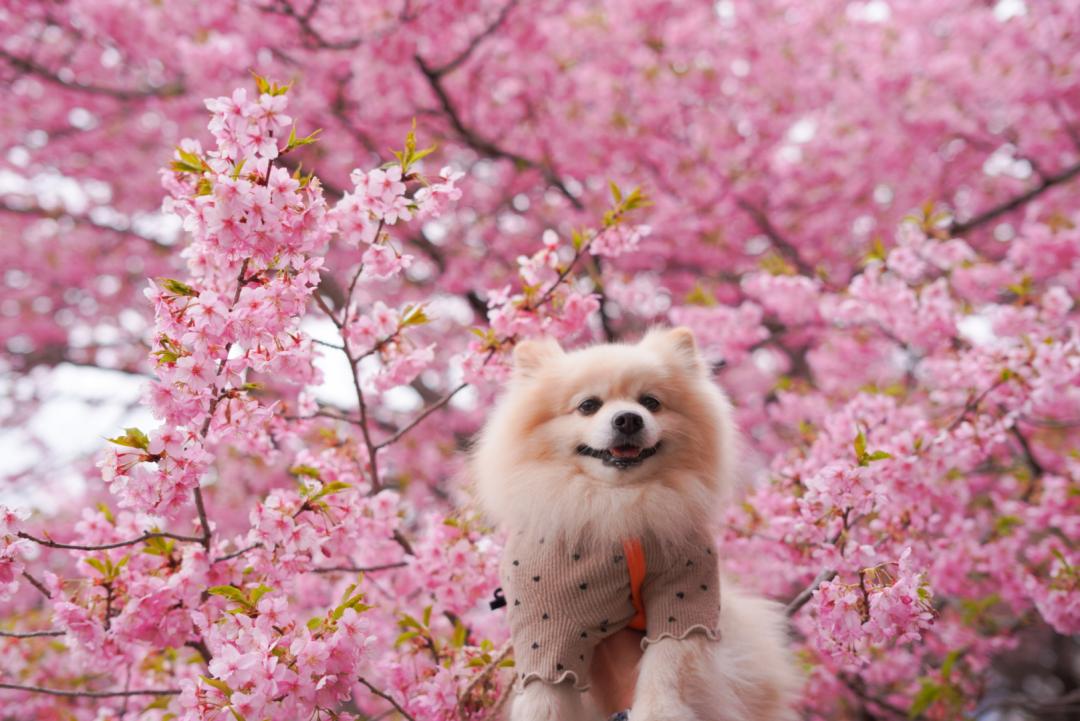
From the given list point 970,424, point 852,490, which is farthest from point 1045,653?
point 852,490

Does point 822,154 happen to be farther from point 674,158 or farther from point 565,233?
point 565,233

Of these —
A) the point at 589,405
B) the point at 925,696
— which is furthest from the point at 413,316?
the point at 925,696

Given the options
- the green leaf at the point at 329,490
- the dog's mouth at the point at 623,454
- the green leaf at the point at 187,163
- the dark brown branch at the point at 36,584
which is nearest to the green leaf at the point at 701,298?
the dog's mouth at the point at 623,454

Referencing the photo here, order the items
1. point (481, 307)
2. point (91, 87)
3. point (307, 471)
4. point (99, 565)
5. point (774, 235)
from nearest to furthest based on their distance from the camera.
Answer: point (99, 565)
point (307, 471)
point (91, 87)
point (481, 307)
point (774, 235)

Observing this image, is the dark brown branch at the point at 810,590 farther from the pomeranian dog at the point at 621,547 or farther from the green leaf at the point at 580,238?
the green leaf at the point at 580,238

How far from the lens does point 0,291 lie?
748 centimetres

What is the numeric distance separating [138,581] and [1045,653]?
12908mm

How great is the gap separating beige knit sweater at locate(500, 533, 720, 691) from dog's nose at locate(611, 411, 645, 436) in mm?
323

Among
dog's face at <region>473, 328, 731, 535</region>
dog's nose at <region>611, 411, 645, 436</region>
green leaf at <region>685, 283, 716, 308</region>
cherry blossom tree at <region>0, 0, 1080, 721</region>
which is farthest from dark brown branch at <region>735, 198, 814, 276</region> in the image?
dog's nose at <region>611, 411, 645, 436</region>

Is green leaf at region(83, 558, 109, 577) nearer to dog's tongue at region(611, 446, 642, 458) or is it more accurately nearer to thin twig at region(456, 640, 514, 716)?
thin twig at region(456, 640, 514, 716)

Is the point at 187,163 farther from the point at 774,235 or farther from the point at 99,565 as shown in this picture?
the point at 774,235

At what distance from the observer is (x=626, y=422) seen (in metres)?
2.12

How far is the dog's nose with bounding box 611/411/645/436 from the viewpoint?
2.12 metres

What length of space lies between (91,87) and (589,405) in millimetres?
5682
